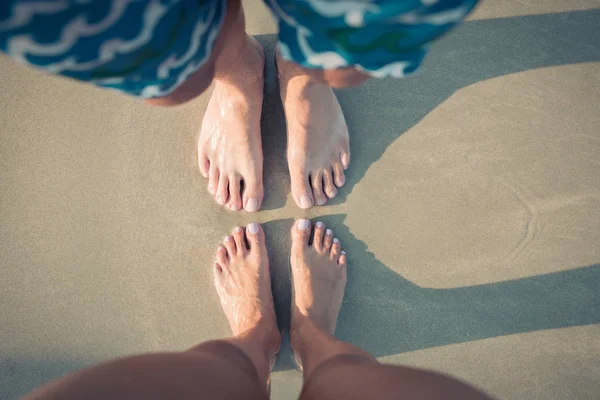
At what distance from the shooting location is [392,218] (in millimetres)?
1278

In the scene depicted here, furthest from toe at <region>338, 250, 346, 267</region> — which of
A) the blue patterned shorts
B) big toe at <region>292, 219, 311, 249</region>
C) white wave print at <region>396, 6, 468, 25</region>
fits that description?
white wave print at <region>396, 6, 468, 25</region>

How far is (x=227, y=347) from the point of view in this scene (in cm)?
97

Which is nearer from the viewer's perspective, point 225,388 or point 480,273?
point 225,388

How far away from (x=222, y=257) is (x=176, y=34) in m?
0.85

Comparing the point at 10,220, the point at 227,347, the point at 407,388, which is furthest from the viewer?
the point at 10,220

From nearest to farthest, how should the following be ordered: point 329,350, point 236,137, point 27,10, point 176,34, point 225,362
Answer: point 27,10 → point 176,34 → point 225,362 → point 329,350 → point 236,137

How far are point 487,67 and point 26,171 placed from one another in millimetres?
1442

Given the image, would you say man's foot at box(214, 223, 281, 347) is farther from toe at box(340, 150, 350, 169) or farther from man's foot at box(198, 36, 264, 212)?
toe at box(340, 150, 350, 169)

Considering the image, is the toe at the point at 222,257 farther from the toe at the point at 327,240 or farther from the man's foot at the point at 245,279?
the toe at the point at 327,240

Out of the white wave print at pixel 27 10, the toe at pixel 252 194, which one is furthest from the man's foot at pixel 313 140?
the white wave print at pixel 27 10

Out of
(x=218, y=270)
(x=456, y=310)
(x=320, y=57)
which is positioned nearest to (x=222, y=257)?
(x=218, y=270)

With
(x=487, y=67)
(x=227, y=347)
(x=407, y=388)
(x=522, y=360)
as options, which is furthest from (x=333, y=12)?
(x=522, y=360)

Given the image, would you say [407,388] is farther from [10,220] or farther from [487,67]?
[10,220]

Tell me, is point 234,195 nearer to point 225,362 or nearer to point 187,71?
point 225,362
